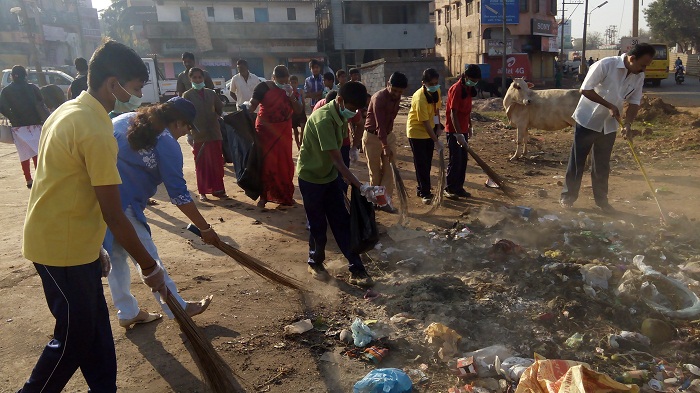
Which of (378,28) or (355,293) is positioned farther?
(378,28)

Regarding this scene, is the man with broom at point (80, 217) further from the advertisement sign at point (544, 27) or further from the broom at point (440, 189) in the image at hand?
the advertisement sign at point (544, 27)

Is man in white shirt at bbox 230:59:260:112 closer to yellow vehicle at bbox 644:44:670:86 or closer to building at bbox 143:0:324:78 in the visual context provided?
yellow vehicle at bbox 644:44:670:86

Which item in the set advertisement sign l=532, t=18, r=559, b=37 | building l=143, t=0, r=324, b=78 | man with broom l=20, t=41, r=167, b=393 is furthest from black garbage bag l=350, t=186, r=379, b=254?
advertisement sign l=532, t=18, r=559, b=37

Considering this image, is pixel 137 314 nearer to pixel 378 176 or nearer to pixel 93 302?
pixel 93 302

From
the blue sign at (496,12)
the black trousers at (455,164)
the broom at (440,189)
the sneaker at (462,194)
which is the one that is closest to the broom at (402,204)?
the broom at (440,189)

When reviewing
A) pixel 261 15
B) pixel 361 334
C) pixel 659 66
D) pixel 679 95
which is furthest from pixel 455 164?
pixel 261 15

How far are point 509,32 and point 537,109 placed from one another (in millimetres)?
27941

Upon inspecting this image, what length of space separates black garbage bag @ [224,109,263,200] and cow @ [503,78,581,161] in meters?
5.10

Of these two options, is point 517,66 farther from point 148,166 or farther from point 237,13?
point 148,166

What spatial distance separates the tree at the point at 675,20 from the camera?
38938 millimetres

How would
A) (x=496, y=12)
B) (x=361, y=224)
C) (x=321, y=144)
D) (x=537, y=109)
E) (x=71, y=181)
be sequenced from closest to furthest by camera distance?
(x=71, y=181) < (x=321, y=144) < (x=361, y=224) < (x=537, y=109) < (x=496, y=12)

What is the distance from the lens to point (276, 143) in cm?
673

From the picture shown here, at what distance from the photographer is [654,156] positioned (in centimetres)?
943

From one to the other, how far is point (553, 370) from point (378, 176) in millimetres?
4026
